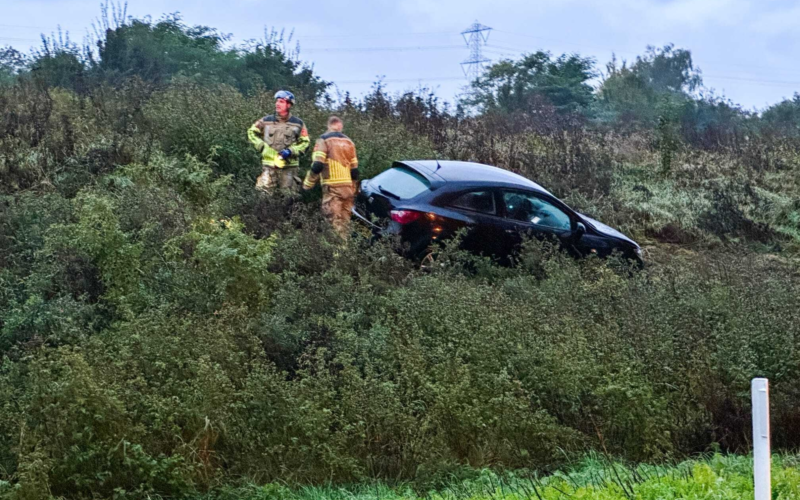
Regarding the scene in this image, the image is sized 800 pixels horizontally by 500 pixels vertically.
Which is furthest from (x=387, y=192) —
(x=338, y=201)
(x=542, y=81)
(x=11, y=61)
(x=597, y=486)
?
(x=542, y=81)

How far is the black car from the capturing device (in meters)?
12.9

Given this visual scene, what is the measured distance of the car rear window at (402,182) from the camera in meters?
13.1

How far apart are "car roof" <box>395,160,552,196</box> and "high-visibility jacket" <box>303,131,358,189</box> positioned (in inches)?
28.8

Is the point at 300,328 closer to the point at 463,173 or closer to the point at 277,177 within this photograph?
the point at 463,173

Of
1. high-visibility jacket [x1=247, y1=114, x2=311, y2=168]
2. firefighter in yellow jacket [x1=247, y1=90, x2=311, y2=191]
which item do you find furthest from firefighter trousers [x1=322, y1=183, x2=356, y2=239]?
high-visibility jacket [x1=247, y1=114, x2=311, y2=168]

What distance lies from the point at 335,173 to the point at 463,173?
1767 millimetres

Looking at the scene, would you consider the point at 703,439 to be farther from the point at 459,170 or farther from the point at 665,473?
the point at 459,170

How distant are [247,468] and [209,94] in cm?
1099

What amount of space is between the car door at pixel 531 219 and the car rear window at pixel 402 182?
1179mm

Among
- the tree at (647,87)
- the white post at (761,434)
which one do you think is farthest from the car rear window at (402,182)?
the tree at (647,87)

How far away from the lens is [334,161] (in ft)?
45.6

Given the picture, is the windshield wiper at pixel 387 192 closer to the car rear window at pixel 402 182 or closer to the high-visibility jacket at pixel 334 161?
the car rear window at pixel 402 182

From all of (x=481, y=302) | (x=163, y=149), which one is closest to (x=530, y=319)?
(x=481, y=302)

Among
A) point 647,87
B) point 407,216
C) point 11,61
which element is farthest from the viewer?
point 647,87
